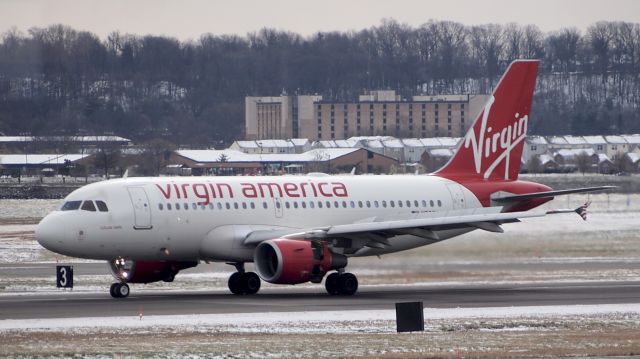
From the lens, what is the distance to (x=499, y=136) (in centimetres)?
5212

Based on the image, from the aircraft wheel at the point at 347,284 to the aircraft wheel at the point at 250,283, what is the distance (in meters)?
2.93

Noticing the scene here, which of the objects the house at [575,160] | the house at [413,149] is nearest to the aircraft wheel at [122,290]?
the house at [575,160]

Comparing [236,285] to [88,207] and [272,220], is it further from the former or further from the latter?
[88,207]

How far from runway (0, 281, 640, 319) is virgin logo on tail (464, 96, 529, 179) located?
5027mm

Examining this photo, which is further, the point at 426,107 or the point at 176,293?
the point at 426,107

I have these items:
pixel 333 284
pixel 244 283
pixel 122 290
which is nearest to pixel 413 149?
pixel 244 283

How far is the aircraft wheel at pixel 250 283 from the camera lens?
4631 cm

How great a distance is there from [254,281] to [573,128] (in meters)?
154

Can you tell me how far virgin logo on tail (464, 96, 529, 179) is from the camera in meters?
51.7

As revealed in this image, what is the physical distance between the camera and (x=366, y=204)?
49125mm

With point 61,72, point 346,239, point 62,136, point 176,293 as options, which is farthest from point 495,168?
point 61,72

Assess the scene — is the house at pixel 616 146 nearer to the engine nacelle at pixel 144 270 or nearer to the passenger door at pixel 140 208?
the engine nacelle at pixel 144 270

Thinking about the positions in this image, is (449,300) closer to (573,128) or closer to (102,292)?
(102,292)

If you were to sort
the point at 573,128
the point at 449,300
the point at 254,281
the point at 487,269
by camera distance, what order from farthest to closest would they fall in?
the point at 573,128 → the point at 487,269 → the point at 254,281 → the point at 449,300
